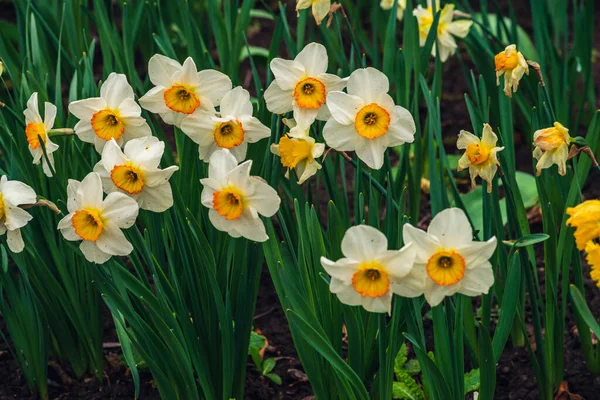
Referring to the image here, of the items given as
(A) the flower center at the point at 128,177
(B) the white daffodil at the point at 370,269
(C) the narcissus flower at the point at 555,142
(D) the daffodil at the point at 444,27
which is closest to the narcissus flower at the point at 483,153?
(C) the narcissus flower at the point at 555,142

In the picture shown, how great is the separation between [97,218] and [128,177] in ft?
0.29

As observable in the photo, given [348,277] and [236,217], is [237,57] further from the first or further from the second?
[348,277]

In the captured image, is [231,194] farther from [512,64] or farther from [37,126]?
[512,64]

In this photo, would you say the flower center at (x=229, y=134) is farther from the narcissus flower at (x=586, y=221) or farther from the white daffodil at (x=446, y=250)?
the narcissus flower at (x=586, y=221)

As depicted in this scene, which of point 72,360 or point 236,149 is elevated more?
point 236,149

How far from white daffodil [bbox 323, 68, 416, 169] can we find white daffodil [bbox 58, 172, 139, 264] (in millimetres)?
373

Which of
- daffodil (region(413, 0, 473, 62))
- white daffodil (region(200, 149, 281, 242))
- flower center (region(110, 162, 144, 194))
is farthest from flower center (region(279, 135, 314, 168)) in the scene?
daffodil (region(413, 0, 473, 62))

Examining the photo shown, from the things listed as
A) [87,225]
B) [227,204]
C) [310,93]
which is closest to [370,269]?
[227,204]

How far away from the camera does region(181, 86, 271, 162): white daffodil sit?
5.07 feet

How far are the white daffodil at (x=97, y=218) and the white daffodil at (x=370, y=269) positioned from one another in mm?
379

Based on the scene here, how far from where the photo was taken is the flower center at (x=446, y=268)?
4.24 feet

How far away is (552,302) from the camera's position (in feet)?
5.94

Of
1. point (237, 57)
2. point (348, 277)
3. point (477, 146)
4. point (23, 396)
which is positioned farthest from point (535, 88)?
point (23, 396)

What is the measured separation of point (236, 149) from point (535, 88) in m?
1.31
